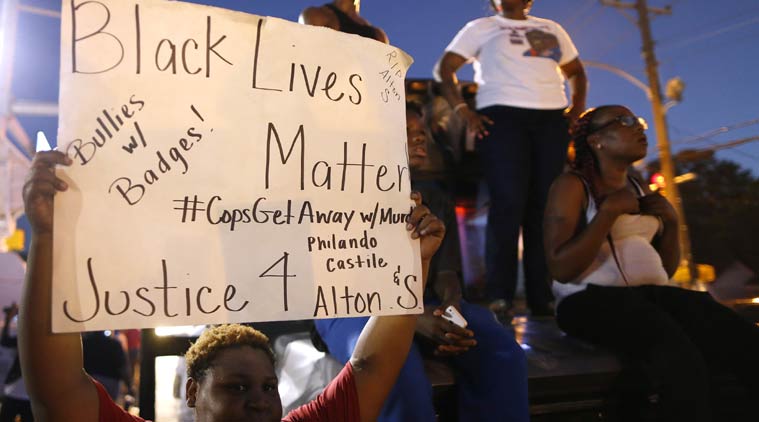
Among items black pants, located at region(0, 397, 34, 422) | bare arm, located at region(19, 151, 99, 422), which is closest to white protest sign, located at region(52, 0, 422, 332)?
bare arm, located at region(19, 151, 99, 422)

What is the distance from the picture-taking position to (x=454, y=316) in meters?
2.11

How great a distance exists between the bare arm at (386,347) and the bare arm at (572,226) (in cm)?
98

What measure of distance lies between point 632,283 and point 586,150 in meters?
0.73

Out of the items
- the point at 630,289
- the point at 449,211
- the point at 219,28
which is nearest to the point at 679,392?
the point at 630,289

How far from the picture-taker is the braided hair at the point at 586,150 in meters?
2.86

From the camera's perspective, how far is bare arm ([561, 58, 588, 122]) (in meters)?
3.76

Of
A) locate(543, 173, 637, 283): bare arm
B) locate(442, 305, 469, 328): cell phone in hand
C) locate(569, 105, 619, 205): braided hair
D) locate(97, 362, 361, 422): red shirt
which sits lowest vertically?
locate(97, 362, 361, 422): red shirt

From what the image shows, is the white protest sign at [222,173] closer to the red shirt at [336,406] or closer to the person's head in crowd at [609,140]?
the red shirt at [336,406]

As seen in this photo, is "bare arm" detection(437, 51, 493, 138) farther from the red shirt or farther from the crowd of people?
the red shirt

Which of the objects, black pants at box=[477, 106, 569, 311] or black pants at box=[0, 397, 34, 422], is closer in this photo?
black pants at box=[477, 106, 569, 311]

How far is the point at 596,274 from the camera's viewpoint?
259 centimetres

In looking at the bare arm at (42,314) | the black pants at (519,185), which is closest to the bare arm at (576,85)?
the black pants at (519,185)

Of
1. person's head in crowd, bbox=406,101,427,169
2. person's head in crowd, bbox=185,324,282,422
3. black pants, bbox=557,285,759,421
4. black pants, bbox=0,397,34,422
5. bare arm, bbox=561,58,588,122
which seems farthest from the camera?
black pants, bbox=0,397,34,422

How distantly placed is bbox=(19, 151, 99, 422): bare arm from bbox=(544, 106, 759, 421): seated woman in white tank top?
6.48ft
